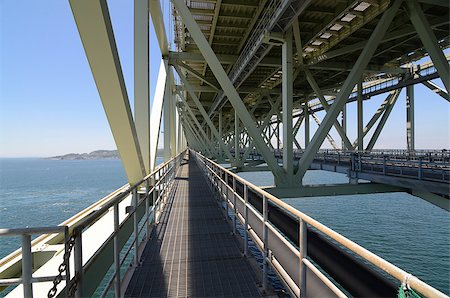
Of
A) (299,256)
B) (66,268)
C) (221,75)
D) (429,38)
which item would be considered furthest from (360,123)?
(66,268)

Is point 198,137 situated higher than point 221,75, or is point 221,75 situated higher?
point 221,75

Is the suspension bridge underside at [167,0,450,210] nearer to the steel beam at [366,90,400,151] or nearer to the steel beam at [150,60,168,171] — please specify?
the steel beam at [150,60,168,171]

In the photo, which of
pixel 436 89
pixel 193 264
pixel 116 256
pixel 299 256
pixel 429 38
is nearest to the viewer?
pixel 299 256

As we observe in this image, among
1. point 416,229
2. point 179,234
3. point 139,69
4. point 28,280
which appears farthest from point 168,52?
point 416,229

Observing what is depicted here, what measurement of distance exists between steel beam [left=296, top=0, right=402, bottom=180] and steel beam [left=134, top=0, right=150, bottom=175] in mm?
5441

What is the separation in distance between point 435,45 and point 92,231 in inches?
407

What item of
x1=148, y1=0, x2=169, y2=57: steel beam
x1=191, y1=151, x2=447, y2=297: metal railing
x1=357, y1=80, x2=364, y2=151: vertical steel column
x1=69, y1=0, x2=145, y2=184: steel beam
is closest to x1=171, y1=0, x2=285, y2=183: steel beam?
x1=69, y1=0, x2=145, y2=184: steel beam

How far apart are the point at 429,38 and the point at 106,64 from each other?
30.4 ft

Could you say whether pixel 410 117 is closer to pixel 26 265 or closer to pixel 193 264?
pixel 193 264

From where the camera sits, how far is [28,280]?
1.55 metres

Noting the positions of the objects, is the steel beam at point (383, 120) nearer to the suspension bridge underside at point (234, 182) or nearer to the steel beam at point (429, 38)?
the suspension bridge underside at point (234, 182)

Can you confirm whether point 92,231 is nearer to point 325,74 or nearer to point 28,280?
point 28,280

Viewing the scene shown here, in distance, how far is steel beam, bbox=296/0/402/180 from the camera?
323 inches

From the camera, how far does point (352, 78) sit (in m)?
8.51
